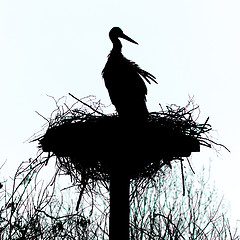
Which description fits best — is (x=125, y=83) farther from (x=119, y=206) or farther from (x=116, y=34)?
(x=119, y=206)

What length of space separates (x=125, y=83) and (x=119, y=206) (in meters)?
1.15

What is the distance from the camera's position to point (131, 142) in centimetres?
Answer: 357

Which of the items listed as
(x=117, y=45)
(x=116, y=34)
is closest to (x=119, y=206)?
(x=117, y=45)

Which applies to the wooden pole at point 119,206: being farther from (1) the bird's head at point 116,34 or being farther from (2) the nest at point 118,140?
(1) the bird's head at point 116,34

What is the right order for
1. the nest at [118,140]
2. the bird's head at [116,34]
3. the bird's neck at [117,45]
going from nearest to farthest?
the nest at [118,140], the bird's neck at [117,45], the bird's head at [116,34]

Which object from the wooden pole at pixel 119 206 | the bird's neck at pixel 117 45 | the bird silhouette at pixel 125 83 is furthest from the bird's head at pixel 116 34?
the wooden pole at pixel 119 206

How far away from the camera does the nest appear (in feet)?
11.8

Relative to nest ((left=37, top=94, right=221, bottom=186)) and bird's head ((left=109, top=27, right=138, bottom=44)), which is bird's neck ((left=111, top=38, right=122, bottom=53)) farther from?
nest ((left=37, top=94, right=221, bottom=186))

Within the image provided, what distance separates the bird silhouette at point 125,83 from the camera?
427 centimetres

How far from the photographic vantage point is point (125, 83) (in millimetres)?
4395

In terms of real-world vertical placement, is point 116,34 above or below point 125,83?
above

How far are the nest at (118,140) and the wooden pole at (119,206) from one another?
0.06 m

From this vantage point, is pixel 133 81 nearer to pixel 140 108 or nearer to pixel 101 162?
pixel 140 108

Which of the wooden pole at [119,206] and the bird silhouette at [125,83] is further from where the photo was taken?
the bird silhouette at [125,83]
